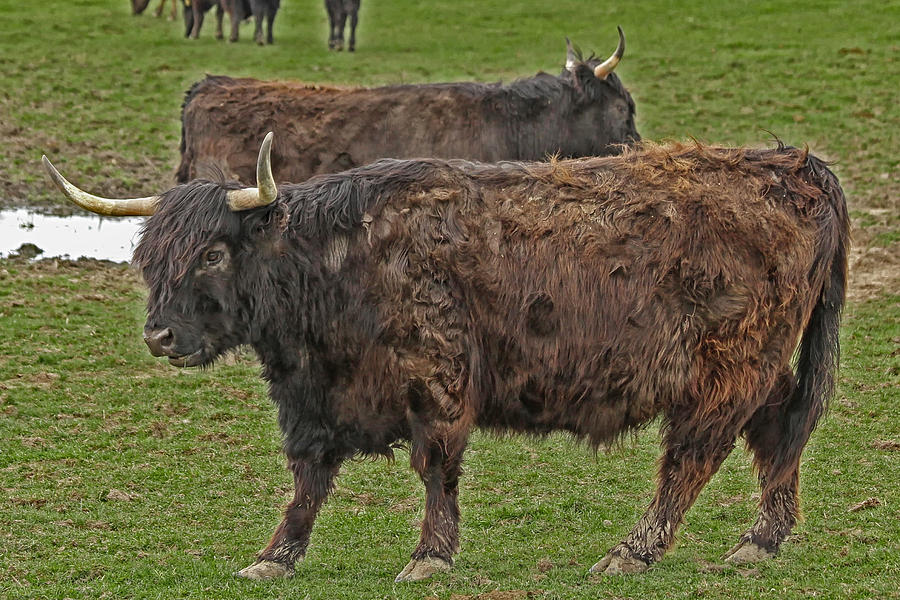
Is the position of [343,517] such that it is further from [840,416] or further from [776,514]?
[840,416]

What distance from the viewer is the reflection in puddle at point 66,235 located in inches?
479

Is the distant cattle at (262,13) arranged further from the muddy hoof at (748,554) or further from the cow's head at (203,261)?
the muddy hoof at (748,554)

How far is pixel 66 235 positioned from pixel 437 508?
7.91 m

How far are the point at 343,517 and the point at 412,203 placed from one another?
6.10 ft

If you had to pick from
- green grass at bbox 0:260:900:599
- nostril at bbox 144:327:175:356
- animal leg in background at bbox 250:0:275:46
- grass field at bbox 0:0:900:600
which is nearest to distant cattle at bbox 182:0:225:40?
animal leg in background at bbox 250:0:275:46

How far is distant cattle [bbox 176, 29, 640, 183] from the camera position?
11094 millimetres

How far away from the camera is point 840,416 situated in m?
8.25

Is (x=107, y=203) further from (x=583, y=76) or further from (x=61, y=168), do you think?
(x=61, y=168)

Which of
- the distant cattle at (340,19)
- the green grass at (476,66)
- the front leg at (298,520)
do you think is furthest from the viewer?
the distant cattle at (340,19)

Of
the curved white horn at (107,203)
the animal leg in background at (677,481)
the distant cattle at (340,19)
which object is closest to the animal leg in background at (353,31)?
the distant cattle at (340,19)

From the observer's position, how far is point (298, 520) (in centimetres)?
596

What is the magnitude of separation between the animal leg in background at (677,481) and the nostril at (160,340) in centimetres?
215

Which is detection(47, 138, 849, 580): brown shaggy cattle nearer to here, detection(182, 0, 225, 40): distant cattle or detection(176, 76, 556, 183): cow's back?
detection(176, 76, 556, 183): cow's back

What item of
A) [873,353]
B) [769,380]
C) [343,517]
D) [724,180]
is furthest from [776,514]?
[873,353]
